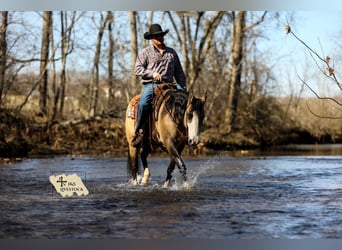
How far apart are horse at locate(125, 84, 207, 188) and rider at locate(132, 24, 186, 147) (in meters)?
0.07

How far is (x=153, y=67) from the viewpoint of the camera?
6125 mm

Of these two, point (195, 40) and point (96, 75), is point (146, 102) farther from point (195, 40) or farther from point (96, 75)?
point (195, 40)

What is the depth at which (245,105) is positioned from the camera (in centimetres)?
758

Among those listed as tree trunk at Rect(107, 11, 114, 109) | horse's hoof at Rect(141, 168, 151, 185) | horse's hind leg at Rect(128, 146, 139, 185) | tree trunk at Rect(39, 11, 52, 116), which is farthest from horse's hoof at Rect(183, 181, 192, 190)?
tree trunk at Rect(39, 11, 52, 116)

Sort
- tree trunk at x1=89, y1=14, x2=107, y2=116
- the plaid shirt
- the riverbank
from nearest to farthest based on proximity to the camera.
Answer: the plaid shirt, tree trunk at x1=89, y1=14, x2=107, y2=116, the riverbank

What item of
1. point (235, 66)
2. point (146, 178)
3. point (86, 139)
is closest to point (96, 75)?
point (86, 139)

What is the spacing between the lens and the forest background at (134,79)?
21.2ft

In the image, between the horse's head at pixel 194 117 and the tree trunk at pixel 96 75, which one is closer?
the horse's head at pixel 194 117

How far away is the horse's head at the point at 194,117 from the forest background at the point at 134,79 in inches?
43.5

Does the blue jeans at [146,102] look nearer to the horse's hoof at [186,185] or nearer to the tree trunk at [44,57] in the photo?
the horse's hoof at [186,185]

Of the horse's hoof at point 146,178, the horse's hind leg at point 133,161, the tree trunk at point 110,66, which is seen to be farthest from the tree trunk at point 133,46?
the horse's hoof at point 146,178

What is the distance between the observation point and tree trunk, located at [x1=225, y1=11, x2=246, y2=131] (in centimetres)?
690

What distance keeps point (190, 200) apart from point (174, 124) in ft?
2.35

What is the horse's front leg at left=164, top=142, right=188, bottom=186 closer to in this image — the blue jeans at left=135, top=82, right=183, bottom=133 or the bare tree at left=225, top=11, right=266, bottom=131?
the blue jeans at left=135, top=82, right=183, bottom=133
